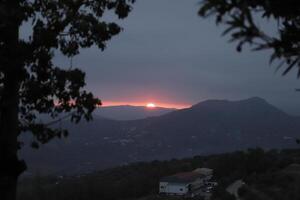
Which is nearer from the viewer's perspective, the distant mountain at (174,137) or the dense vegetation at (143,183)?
the dense vegetation at (143,183)

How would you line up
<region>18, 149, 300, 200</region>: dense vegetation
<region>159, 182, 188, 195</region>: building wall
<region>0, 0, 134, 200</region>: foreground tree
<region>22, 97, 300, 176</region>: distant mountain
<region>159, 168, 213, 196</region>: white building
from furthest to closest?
<region>22, 97, 300, 176</region>: distant mountain < <region>159, 168, 213, 196</region>: white building < <region>159, 182, 188, 195</region>: building wall < <region>18, 149, 300, 200</region>: dense vegetation < <region>0, 0, 134, 200</region>: foreground tree

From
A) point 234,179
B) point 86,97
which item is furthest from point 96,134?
point 86,97

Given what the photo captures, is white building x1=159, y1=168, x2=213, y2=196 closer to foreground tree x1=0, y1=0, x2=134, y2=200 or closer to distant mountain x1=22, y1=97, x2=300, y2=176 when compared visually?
foreground tree x1=0, y1=0, x2=134, y2=200

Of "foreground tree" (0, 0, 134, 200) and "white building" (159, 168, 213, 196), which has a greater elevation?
"foreground tree" (0, 0, 134, 200)

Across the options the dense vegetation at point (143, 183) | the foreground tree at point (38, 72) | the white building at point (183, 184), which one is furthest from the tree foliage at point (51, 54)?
the white building at point (183, 184)

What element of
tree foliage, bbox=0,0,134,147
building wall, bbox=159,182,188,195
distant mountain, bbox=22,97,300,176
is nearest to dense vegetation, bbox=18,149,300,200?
building wall, bbox=159,182,188,195

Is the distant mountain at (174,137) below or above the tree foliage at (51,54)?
below

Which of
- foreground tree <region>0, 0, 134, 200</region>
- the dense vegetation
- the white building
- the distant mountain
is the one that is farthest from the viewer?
the distant mountain

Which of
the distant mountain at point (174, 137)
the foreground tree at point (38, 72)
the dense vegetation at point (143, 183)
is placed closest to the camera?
the foreground tree at point (38, 72)

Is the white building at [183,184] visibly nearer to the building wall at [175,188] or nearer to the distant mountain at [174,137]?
the building wall at [175,188]
